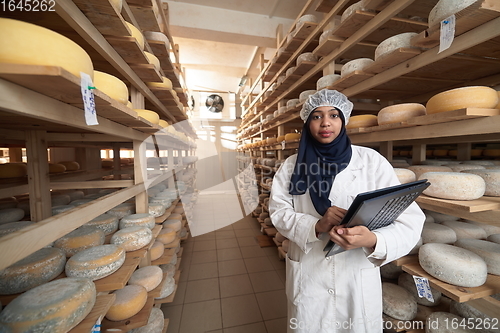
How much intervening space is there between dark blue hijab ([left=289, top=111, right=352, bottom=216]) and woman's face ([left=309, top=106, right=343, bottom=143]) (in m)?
0.03

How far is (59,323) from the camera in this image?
654mm

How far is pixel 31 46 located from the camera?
1.62 feet

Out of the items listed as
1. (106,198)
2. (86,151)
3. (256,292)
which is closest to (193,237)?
(256,292)

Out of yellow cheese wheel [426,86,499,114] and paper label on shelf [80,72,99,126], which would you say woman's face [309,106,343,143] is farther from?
paper label on shelf [80,72,99,126]

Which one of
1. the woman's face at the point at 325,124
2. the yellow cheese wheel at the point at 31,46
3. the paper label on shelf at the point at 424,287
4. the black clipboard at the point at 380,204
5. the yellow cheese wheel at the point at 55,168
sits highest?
the yellow cheese wheel at the point at 31,46

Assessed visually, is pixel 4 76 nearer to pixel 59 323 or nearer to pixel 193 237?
pixel 59 323

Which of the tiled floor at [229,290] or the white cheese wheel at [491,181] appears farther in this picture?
the tiled floor at [229,290]

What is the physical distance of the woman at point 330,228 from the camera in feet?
3.45

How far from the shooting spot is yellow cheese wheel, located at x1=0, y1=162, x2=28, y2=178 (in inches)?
68.4

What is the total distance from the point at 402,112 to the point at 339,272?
1.02 metres

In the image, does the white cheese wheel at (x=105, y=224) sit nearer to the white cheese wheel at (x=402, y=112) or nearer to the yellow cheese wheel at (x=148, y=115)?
the yellow cheese wheel at (x=148, y=115)

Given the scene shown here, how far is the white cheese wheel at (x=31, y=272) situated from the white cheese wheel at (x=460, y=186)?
6.17 feet

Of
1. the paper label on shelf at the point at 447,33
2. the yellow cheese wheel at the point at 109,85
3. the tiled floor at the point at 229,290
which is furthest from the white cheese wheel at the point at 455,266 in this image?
the yellow cheese wheel at the point at 109,85

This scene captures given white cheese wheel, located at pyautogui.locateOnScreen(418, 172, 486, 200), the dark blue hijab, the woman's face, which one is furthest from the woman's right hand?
white cheese wheel, located at pyautogui.locateOnScreen(418, 172, 486, 200)
